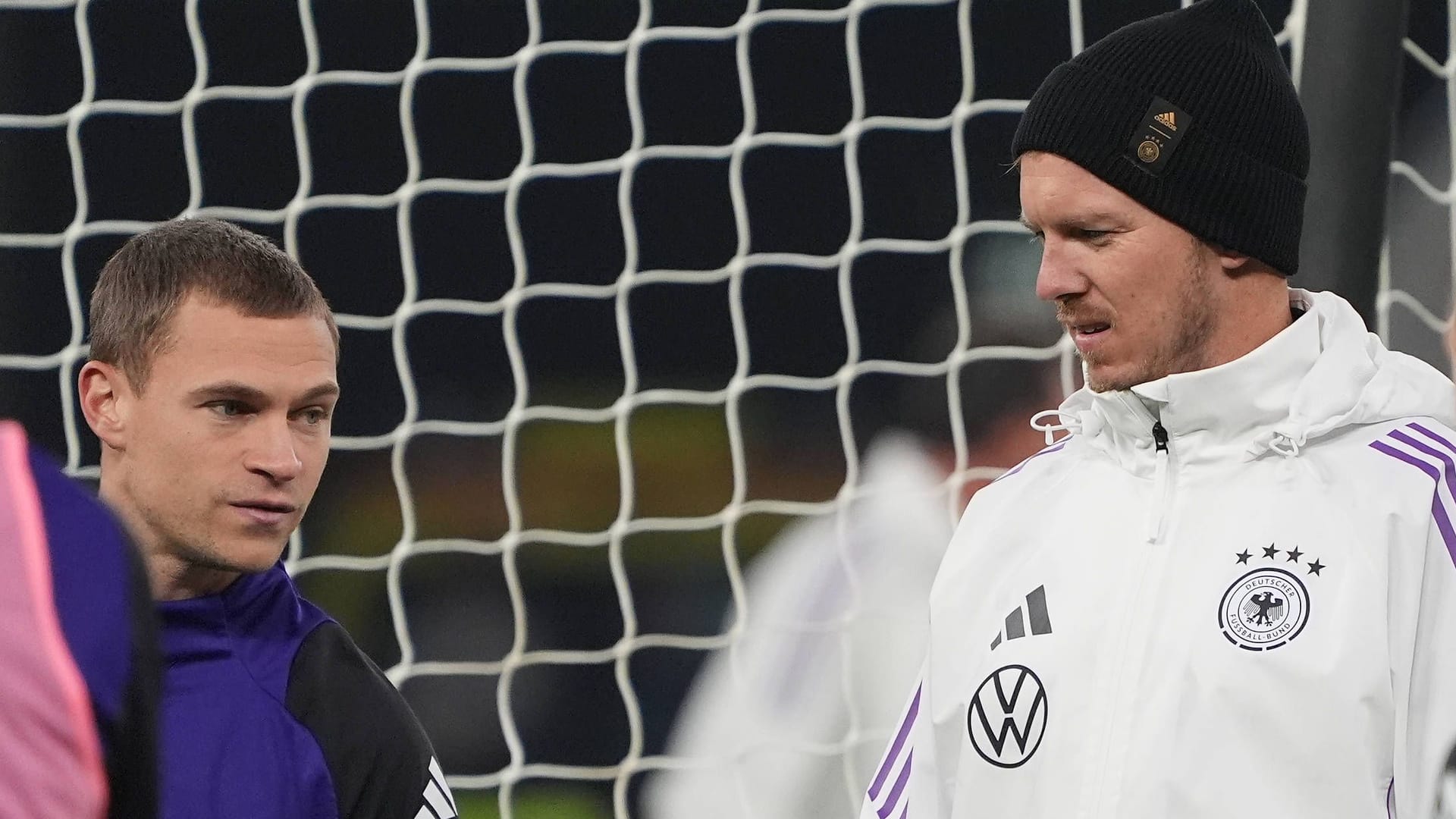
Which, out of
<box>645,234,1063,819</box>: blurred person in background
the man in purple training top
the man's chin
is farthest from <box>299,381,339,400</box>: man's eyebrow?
<box>645,234,1063,819</box>: blurred person in background

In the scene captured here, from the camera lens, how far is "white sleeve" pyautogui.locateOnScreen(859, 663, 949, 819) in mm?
1545

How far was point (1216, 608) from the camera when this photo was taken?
4.67 feet

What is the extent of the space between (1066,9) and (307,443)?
1.93 m

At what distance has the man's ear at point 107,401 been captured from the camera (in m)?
1.53

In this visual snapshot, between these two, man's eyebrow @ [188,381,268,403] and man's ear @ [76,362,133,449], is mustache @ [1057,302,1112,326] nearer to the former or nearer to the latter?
man's eyebrow @ [188,381,268,403]

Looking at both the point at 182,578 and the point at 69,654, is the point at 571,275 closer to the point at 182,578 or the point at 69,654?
the point at 182,578

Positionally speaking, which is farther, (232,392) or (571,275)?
(571,275)

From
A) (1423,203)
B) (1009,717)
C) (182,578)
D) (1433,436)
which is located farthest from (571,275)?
(1433,436)

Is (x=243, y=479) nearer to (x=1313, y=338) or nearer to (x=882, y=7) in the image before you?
(x=1313, y=338)

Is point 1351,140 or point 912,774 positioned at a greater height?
point 1351,140

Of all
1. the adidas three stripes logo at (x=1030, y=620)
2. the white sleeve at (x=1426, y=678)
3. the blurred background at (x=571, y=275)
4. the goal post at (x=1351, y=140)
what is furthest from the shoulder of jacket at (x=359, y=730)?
the blurred background at (x=571, y=275)

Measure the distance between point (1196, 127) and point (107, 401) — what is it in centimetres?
94

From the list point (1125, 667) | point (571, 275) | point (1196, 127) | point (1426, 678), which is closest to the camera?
point (1426, 678)

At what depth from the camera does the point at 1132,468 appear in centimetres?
151
